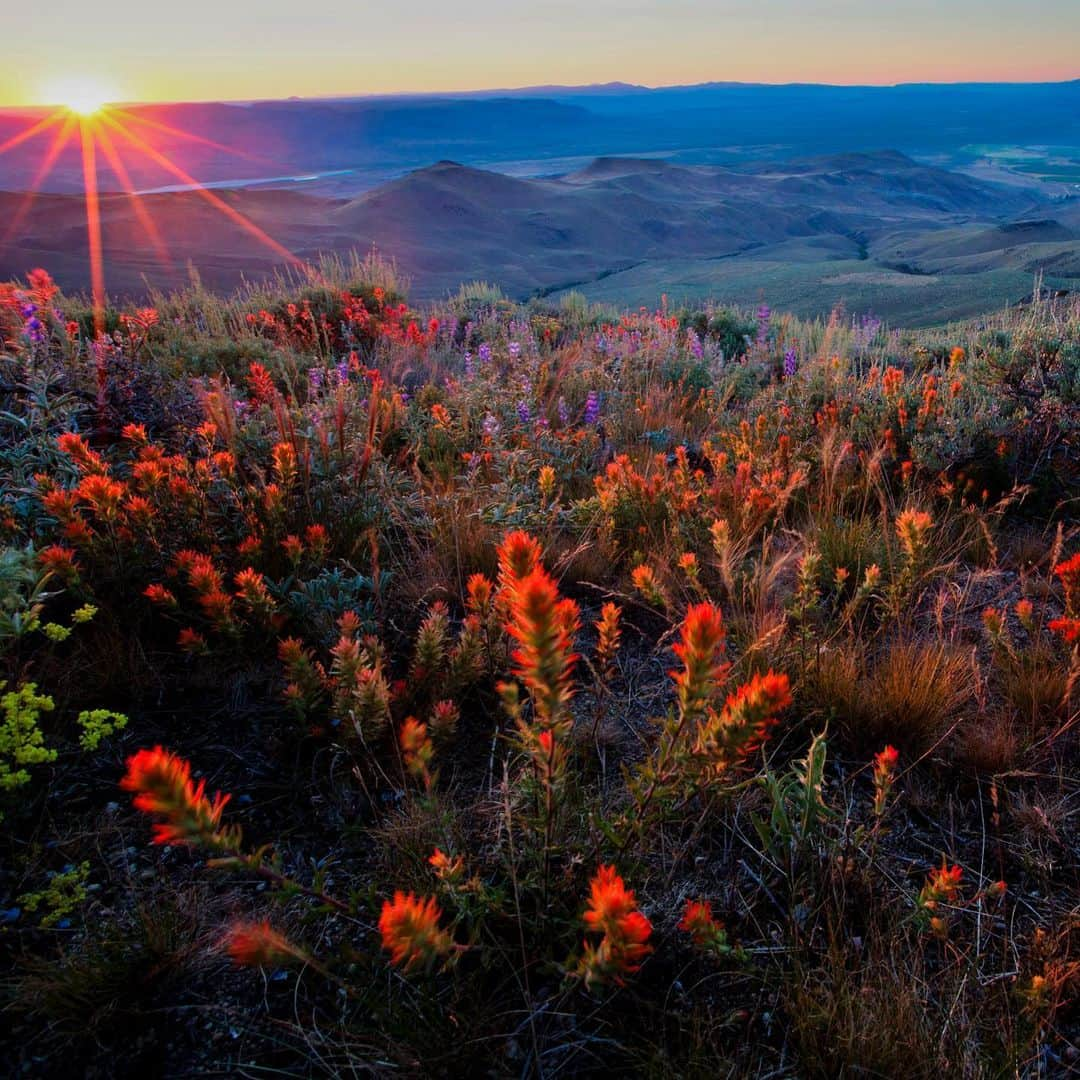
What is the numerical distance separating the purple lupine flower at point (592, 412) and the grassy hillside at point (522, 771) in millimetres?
845

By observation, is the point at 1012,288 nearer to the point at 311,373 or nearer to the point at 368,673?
the point at 311,373

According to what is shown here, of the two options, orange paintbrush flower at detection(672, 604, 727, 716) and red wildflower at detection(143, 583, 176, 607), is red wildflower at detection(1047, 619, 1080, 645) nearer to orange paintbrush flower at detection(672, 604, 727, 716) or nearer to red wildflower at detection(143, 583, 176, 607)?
orange paintbrush flower at detection(672, 604, 727, 716)

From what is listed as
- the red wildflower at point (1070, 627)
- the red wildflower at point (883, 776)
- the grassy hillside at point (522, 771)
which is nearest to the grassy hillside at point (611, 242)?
the grassy hillside at point (522, 771)

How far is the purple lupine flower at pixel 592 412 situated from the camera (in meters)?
4.37

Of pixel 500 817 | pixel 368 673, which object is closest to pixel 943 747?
pixel 500 817

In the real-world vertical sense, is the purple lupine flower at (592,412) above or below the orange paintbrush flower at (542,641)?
below

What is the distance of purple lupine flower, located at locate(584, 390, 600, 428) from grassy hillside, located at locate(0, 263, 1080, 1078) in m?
0.85

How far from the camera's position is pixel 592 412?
14.8 feet

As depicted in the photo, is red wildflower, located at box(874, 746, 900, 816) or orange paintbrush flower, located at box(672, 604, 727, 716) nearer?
orange paintbrush flower, located at box(672, 604, 727, 716)

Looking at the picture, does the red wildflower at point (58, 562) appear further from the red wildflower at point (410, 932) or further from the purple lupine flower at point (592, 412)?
the purple lupine flower at point (592, 412)

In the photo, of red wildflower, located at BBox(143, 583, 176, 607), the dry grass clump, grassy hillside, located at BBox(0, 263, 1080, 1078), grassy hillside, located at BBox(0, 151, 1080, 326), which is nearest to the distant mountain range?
grassy hillside, located at BBox(0, 151, 1080, 326)

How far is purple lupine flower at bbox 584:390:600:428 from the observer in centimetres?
→ 437

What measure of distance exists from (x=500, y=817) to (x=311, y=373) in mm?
3362

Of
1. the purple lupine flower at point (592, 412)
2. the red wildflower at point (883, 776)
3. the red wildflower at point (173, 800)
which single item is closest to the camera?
the red wildflower at point (173, 800)
